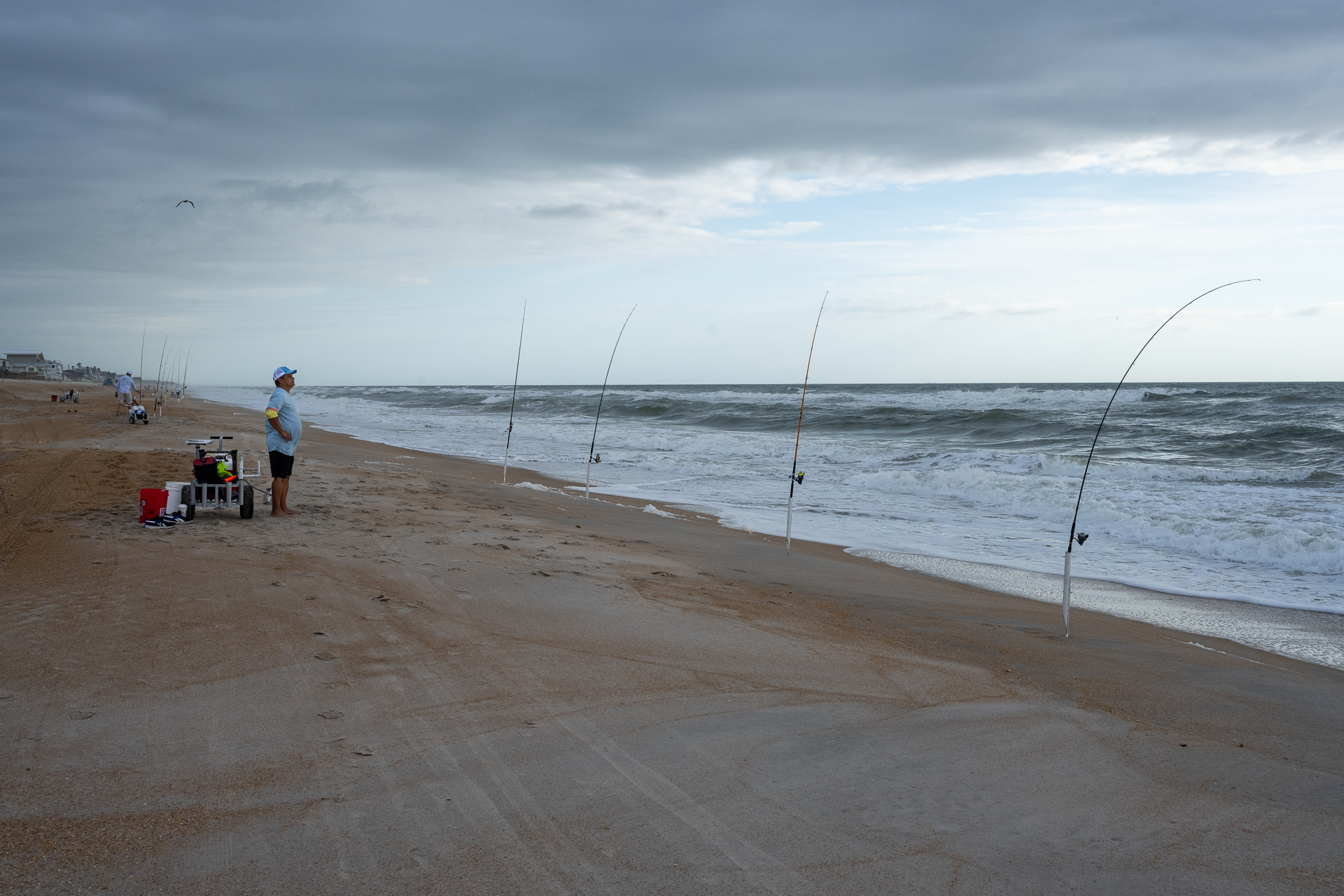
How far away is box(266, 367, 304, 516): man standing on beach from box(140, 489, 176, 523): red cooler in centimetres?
84

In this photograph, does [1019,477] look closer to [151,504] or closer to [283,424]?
[283,424]

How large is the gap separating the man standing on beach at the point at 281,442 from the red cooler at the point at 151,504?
84 centimetres

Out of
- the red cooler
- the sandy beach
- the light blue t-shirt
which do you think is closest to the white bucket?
the red cooler

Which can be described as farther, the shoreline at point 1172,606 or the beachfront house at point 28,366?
the beachfront house at point 28,366

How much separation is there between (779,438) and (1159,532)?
587 inches

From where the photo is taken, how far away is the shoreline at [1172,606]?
210 inches

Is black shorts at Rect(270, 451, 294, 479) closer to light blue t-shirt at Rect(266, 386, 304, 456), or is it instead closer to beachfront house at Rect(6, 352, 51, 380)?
light blue t-shirt at Rect(266, 386, 304, 456)

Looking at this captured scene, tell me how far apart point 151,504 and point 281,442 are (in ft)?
3.67

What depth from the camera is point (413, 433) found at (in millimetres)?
24000

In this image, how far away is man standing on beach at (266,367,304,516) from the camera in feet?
23.1

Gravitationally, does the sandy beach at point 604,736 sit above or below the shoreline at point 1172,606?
below

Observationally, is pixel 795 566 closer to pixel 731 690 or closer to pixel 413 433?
pixel 731 690

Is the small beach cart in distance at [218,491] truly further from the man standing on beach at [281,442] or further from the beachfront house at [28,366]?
the beachfront house at [28,366]

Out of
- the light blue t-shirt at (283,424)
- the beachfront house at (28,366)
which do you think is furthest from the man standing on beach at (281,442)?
the beachfront house at (28,366)
